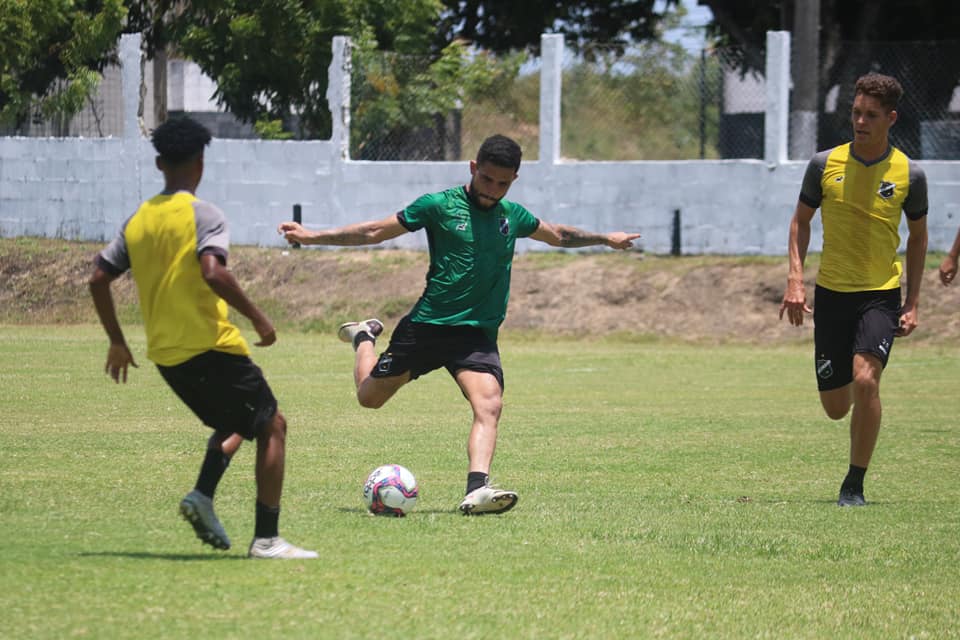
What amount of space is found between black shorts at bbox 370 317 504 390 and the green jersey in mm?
51

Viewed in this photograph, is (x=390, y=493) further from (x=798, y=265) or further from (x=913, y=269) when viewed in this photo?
(x=913, y=269)

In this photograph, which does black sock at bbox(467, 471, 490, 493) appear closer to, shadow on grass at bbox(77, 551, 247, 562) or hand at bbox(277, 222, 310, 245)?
hand at bbox(277, 222, 310, 245)

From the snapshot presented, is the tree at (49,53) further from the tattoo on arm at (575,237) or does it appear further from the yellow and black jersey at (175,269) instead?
the yellow and black jersey at (175,269)

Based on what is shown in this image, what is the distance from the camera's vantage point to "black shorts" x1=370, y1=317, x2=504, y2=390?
8.78m

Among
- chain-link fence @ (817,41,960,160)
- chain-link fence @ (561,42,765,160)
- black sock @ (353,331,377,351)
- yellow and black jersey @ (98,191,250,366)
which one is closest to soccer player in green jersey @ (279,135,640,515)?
black sock @ (353,331,377,351)

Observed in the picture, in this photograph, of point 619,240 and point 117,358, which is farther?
point 619,240

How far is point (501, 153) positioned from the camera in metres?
8.45

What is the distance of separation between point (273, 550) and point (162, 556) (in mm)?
493

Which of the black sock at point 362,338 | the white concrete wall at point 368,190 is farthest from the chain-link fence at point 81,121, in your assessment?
the black sock at point 362,338

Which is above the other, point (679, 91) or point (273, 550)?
point (679, 91)

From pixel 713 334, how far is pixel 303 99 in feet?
31.8

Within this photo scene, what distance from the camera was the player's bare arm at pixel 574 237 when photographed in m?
9.20

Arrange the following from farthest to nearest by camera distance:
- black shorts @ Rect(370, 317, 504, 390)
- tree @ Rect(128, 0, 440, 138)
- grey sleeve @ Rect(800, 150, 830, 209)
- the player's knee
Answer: tree @ Rect(128, 0, 440, 138), grey sleeve @ Rect(800, 150, 830, 209), black shorts @ Rect(370, 317, 504, 390), the player's knee

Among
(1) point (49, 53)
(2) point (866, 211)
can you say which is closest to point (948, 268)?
(2) point (866, 211)
